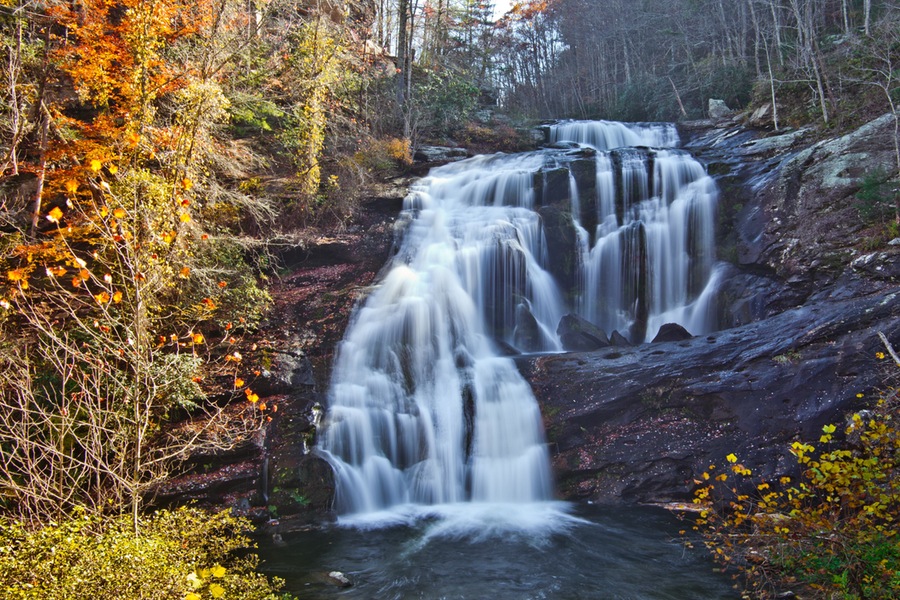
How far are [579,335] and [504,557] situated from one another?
6205mm

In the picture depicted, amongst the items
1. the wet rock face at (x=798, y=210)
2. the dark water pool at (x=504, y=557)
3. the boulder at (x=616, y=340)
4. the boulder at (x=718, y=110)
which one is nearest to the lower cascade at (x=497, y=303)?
the boulder at (x=616, y=340)

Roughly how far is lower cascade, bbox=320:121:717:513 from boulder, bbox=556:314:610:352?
0.08 m

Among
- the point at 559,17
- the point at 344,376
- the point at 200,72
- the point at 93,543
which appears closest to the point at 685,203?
the point at 344,376

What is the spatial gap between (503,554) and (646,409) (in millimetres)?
3894

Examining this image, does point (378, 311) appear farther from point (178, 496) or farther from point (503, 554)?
point (503, 554)

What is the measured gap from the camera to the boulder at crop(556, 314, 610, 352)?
40.8 feet

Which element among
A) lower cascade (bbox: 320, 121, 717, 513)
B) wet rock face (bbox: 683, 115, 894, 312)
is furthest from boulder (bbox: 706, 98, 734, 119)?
wet rock face (bbox: 683, 115, 894, 312)

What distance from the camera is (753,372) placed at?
9344mm

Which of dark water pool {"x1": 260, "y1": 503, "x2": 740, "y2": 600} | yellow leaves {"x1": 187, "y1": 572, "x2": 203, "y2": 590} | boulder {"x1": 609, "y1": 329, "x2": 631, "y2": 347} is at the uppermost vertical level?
boulder {"x1": 609, "y1": 329, "x2": 631, "y2": 347}

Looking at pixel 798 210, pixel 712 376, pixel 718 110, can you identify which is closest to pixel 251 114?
pixel 712 376

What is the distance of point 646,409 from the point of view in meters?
9.77

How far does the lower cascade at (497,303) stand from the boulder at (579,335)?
82 millimetres

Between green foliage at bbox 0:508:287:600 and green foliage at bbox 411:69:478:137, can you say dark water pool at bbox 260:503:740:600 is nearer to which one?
green foliage at bbox 0:508:287:600

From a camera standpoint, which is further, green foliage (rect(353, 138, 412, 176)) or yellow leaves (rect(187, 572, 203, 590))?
green foliage (rect(353, 138, 412, 176))
